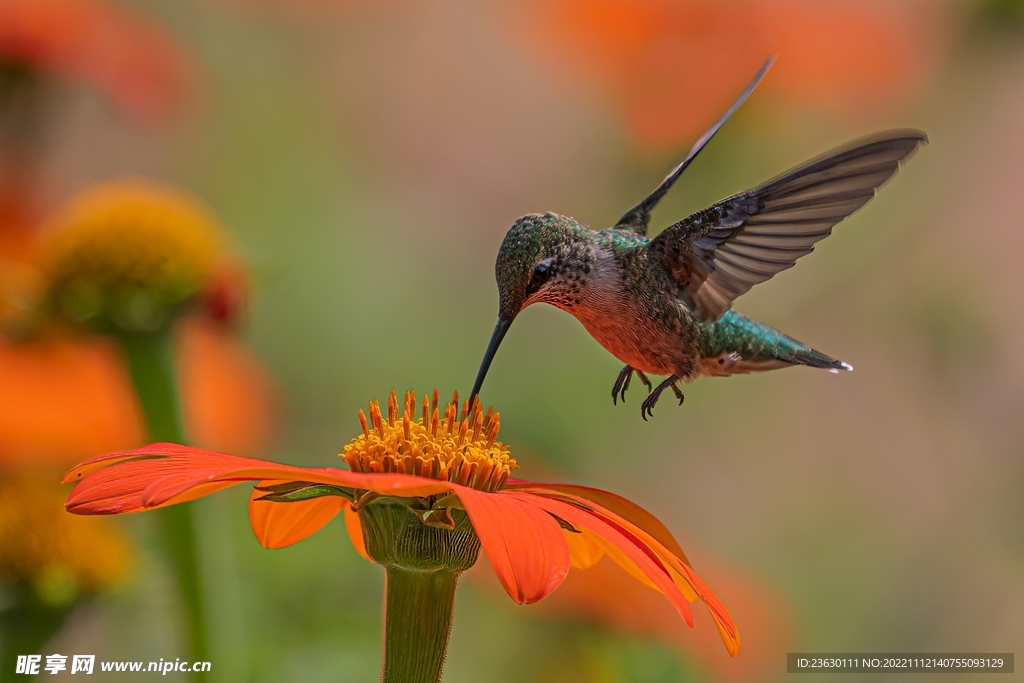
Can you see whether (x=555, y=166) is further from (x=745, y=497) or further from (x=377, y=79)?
(x=745, y=497)

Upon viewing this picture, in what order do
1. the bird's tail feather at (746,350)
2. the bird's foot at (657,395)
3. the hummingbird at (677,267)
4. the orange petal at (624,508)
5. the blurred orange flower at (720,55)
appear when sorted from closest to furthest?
the orange petal at (624,508) → the hummingbird at (677,267) → the bird's foot at (657,395) → the bird's tail feather at (746,350) → the blurred orange flower at (720,55)

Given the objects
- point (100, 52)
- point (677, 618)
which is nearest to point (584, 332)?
point (677, 618)

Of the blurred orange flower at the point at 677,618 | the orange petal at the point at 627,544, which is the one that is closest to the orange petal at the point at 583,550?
the orange petal at the point at 627,544

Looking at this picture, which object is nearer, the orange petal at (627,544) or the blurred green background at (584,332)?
the orange petal at (627,544)

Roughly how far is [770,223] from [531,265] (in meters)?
0.23

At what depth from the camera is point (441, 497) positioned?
2.10 feet

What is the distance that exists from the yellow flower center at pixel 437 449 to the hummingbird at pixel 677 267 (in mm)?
35

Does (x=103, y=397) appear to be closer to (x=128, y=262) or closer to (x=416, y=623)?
A: (x=128, y=262)

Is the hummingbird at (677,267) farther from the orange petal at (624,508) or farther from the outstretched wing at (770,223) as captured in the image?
the orange petal at (624,508)

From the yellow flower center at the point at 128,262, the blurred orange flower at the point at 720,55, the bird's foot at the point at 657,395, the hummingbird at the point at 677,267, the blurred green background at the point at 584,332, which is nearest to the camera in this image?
the hummingbird at the point at 677,267

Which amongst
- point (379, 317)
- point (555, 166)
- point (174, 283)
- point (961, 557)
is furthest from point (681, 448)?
point (174, 283)

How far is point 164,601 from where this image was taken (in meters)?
1.19

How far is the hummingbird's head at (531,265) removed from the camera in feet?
2.80

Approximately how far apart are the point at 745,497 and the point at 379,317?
1008 millimetres
